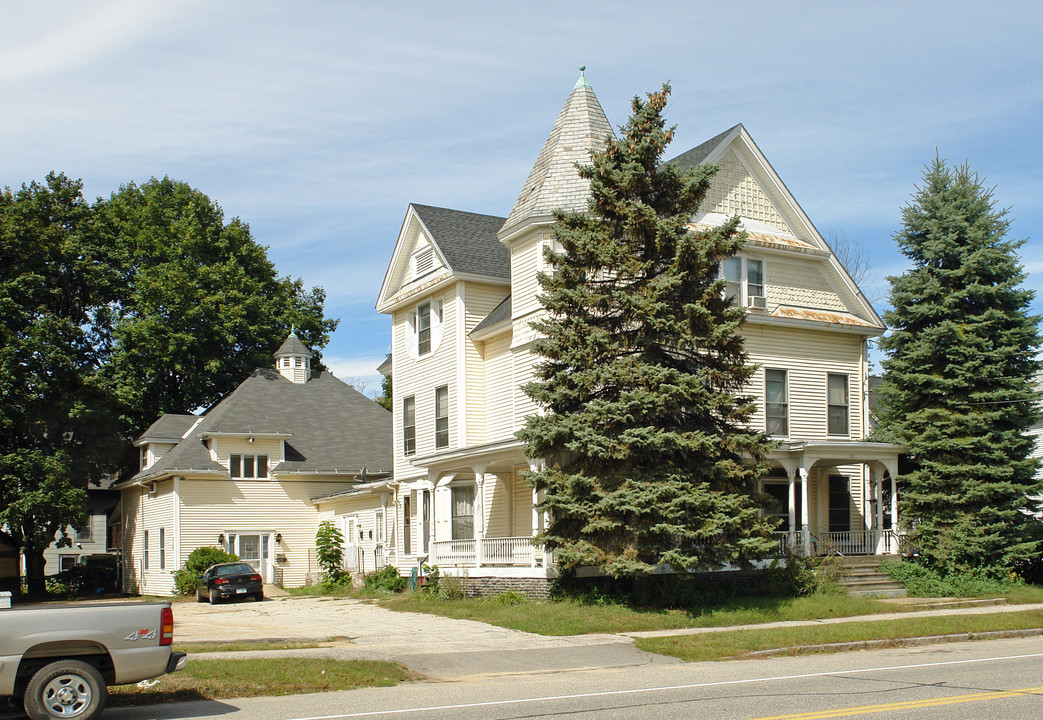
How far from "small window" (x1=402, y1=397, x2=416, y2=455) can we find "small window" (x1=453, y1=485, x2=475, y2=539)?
286 cm

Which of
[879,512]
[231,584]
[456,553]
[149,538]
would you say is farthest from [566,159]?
[149,538]

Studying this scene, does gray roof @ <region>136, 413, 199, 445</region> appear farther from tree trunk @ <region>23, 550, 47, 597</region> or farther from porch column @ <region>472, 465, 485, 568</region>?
porch column @ <region>472, 465, 485, 568</region>

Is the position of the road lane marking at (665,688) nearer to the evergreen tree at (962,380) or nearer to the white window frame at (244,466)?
the evergreen tree at (962,380)

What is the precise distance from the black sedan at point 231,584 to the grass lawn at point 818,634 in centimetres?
1826

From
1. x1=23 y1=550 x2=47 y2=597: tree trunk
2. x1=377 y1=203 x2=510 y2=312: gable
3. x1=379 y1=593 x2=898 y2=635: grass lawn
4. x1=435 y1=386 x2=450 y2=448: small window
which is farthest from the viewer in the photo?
x1=23 y1=550 x2=47 y2=597: tree trunk

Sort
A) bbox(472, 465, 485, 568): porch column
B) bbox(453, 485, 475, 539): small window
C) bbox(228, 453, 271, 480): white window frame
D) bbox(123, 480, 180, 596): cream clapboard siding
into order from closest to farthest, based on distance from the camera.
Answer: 1. bbox(472, 465, 485, 568): porch column
2. bbox(453, 485, 475, 539): small window
3. bbox(123, 480, 180, 596): cream clapboard siding
4. bbox(228, 453, 271, 480): white window frame

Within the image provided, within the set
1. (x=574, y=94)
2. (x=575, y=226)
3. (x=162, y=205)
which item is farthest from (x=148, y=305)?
(x=575, y=226)

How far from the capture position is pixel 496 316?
29.5 meters

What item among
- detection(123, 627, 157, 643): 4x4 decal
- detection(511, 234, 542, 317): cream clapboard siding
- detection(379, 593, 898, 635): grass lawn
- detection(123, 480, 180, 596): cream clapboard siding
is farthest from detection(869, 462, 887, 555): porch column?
detection(123, 480, 180, 596): cream clapboard siding

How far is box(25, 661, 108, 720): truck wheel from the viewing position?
33.3 ft

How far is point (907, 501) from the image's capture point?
26.6 metres

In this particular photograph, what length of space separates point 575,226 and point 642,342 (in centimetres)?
301

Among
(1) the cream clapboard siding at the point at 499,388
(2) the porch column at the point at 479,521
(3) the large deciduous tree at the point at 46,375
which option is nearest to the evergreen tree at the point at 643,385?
(2) the porch column at the point at 479,521

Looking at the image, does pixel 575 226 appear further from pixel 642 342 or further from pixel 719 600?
pixel 719 600
